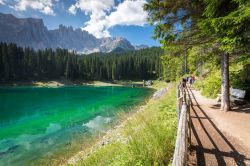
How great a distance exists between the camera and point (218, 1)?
10.7 metres

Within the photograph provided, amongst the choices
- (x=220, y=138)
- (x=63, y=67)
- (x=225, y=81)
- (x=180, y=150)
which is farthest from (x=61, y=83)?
(x=180, y=150)

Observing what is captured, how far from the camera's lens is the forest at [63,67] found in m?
104

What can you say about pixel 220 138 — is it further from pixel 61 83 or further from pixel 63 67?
pixel 63 67

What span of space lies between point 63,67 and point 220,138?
115704mm

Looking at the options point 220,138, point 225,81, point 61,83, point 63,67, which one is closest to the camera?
point 220,138

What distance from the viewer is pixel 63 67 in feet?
386

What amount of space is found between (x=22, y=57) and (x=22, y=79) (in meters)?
15.3

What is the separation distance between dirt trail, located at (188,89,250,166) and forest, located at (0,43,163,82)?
103 metres

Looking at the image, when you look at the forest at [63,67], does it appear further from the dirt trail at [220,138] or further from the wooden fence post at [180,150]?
the wooden fence post at [180,150]

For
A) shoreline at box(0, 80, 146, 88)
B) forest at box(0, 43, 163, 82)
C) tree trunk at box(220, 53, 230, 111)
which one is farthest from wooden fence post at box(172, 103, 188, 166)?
forest at box(0, 43, 163, 82)

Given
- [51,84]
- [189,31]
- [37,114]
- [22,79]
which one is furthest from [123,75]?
[189,31]

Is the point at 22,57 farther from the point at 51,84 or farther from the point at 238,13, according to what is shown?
the point at 238,13

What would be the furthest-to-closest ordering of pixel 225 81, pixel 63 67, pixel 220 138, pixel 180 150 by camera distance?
pixel 63 67, pixel 225 81, pixel 220 138, pixel 180 150

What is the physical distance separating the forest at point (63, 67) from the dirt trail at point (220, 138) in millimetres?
103498
